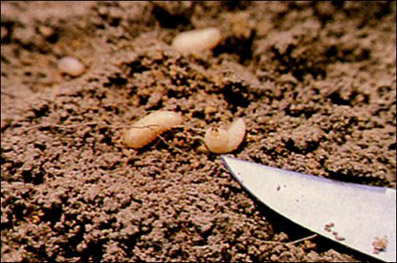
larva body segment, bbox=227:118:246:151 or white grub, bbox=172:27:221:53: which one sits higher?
white grub, bbox=172:27:221:53

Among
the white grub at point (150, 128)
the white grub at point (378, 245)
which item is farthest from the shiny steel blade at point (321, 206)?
the white grub at point (150, 128)

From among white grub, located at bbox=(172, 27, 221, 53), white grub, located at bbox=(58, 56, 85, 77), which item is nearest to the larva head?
white grub, located at bbox=(172, 27, 221, 53)

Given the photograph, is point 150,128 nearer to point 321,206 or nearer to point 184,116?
point 184,116

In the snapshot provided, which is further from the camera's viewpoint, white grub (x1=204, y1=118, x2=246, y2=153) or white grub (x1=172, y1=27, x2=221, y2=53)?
white grub (x1=172, y1=27, x2=221, y2=53)

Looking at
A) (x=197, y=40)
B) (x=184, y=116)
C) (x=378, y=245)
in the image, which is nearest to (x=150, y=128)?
(x=184, y=116)

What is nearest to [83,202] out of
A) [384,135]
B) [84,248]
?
[84,248]

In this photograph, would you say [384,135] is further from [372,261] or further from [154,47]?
[154,47]

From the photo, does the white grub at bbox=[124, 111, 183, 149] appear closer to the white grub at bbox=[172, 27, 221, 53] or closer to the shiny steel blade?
the shiny steel blade
